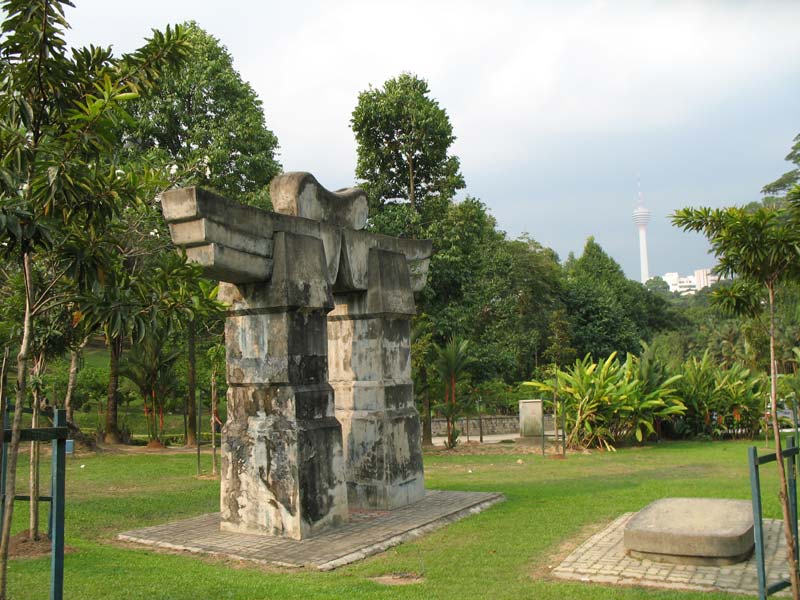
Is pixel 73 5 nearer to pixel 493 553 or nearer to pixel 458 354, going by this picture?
pixel 493 553

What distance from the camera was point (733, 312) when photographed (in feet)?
21.2

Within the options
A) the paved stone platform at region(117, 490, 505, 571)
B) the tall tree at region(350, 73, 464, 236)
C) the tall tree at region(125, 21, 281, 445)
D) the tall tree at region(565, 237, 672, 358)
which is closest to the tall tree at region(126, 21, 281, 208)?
the tall tree at region(125, 21, 281, 445)

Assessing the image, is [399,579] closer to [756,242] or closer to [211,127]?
[756,242]

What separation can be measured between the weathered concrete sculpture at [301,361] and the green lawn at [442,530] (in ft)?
3.53

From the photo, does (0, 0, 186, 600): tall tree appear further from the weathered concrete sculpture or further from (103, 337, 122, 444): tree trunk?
(103, 337, 122, 444): tree trunk

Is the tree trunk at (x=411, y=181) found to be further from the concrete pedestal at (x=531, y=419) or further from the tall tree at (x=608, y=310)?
the tall tree at (x=608, y=310)

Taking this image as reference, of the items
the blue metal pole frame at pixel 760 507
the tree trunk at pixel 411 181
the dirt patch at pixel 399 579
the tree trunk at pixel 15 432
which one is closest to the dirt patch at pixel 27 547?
the tree trunk at pixel 15 432

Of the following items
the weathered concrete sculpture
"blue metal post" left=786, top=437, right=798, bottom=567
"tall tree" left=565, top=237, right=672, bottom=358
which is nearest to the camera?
"blue metal post" left=786, top=437, right=798, bottom=567

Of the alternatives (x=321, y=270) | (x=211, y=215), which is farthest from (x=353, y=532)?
(x=211, y=215)

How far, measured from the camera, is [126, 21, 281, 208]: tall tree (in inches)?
750

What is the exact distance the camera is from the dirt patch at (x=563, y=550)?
6562mm

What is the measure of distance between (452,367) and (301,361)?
10.1 m

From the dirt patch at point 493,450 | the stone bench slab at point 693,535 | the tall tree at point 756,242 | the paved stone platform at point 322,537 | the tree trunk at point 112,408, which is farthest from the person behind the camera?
the tree trunk at point 112,408

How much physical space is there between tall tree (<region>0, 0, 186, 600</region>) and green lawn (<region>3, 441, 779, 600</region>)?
213 cm
